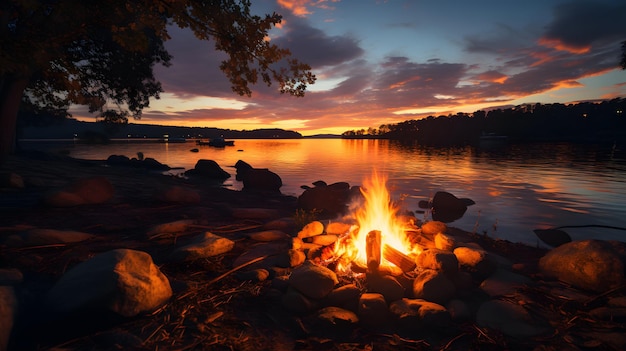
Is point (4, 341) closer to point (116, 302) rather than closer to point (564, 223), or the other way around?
point (116, 302)

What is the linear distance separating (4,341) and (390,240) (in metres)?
6.04

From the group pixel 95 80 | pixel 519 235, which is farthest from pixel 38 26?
pixel 519 235

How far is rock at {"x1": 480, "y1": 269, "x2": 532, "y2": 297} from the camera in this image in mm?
4992

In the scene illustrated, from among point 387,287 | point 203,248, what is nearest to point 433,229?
point 387,287

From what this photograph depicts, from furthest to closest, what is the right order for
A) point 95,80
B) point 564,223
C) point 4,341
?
point 95,80, point 564,223, point 4,341

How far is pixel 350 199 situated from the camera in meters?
19.8

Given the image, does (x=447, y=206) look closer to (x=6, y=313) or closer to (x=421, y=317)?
(x=421, y=317)

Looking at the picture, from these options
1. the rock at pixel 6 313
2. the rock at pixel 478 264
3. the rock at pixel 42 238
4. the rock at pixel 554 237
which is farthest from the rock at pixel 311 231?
the rock at pixel 554 237

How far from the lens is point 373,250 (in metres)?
5.51

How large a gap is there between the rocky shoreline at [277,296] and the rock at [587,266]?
0.06 feet

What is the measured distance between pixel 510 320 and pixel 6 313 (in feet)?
19.3

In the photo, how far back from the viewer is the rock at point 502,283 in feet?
16.4

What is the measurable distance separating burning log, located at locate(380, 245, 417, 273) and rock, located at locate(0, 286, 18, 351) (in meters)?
5.35

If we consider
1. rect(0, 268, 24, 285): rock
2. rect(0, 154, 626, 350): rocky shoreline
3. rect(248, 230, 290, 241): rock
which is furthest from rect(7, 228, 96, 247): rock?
rect(248, 230, 290, 241): rock
